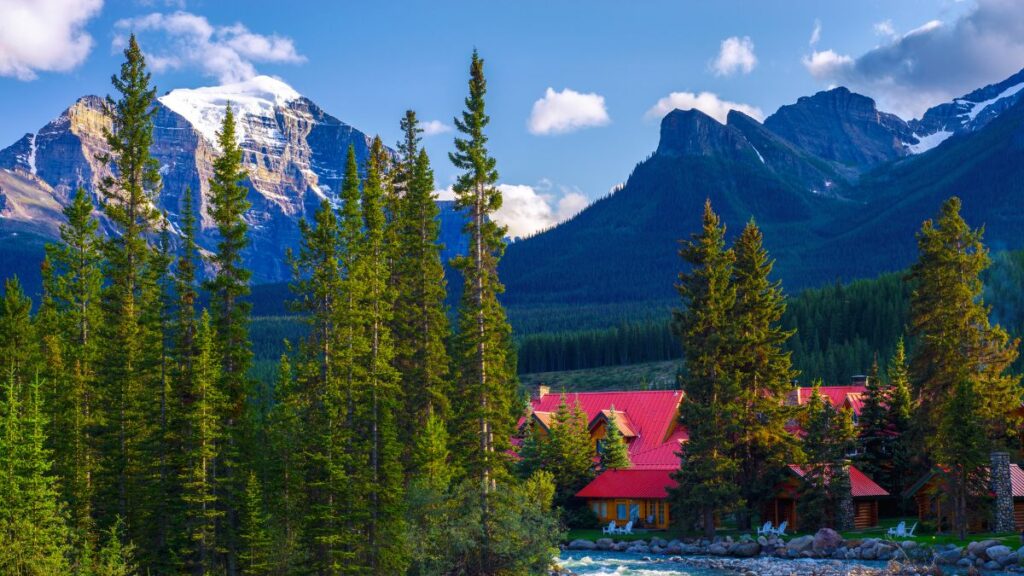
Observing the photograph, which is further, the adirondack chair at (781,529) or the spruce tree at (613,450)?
the spruce tree at (613,450)

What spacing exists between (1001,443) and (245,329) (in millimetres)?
37978

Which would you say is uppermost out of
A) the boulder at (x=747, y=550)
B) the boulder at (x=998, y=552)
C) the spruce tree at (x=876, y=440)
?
the spruce tree at (x=876, y=440)

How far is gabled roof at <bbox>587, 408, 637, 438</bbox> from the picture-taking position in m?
74.0

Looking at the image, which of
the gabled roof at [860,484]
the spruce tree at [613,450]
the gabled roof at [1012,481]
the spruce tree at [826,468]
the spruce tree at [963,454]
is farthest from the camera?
the spruce tree at [613,450]

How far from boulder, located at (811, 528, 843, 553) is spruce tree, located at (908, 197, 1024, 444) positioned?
8840 millimetres

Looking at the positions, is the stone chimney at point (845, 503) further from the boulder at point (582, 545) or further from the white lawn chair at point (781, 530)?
the boulder at point (582, 545)

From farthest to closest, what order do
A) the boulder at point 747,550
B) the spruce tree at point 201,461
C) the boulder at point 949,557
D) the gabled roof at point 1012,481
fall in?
the boulder at point 747,550
the gabled roof at point 1012,481
the boulder at point 949,557
the spruce tree at point 201,461

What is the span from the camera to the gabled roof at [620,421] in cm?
7400

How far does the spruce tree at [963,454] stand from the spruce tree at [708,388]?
10.8 meters

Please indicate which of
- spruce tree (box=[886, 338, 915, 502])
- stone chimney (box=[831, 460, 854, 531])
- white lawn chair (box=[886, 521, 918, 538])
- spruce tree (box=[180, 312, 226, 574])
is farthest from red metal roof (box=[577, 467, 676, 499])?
spruce tree (box=[180, 312, 226, 574])

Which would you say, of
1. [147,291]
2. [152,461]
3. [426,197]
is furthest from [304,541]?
[426,197]

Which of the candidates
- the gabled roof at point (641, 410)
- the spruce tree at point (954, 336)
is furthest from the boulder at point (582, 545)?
the spruce tree at point (954, 336)

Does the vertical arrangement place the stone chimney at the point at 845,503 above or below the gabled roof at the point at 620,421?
below

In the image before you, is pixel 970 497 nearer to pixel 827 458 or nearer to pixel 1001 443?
pixel 1001 443
